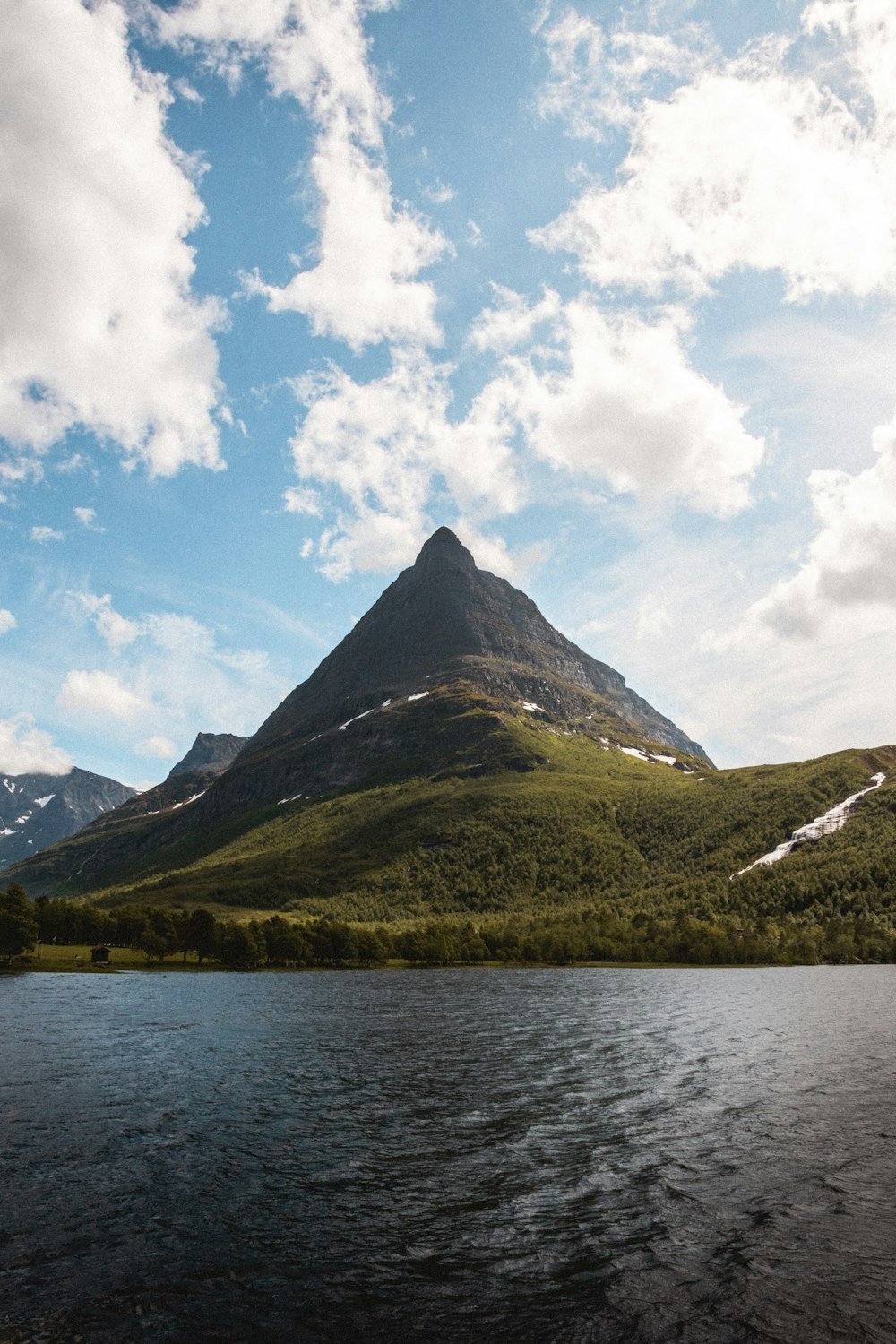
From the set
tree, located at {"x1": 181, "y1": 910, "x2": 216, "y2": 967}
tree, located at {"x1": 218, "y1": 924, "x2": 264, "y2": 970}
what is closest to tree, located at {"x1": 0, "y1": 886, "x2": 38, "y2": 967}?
tree, located at {"x1": 181, "y1": 910, "x2": 216, "y2": 967}

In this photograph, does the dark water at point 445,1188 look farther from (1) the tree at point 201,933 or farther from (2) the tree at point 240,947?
(1) the tree at point 201,933

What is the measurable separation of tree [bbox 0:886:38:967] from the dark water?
92628 millimetres

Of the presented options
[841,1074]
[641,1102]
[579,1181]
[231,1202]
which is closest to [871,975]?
[841,1074]

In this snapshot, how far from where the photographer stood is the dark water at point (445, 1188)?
23.6 m

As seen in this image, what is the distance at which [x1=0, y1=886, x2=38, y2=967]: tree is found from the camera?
157625 millimetres

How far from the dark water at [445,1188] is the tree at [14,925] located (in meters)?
92.6

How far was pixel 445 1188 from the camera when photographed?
35000mm

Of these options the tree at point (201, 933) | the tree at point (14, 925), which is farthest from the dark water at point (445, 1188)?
the tree at point (201, 933)

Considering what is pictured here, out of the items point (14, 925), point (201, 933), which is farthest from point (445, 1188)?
point (201, 933)

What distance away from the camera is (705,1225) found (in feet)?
101

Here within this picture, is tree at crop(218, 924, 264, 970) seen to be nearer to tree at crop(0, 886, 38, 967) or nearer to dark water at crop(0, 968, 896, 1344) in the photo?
tree at crop(0, 886, 38, 967)

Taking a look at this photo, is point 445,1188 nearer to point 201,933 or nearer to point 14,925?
point 14,925

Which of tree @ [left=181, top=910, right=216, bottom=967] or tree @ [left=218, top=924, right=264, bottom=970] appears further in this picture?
tree @ [left=181, top=910, right=216, bottom=967]

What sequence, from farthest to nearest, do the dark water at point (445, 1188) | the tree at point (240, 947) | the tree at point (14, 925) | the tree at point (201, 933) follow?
the tree at point (201, 933)
the tree at point (240, 947)
the tree at point (14, 925)
the dark water at point (445, 1188)
